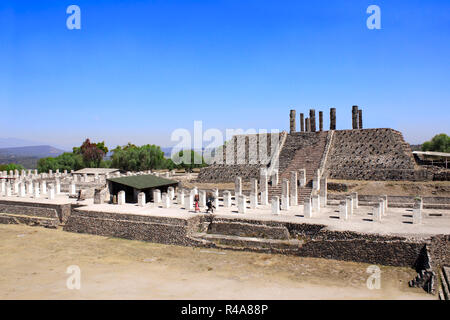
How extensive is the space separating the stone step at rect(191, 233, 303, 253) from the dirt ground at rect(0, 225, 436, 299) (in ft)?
1.20

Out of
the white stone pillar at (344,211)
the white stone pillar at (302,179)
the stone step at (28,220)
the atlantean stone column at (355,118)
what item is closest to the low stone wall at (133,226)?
the stone step at (28,220)

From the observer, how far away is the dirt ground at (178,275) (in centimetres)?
1182

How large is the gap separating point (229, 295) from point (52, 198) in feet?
63.2

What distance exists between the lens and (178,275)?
13758mm

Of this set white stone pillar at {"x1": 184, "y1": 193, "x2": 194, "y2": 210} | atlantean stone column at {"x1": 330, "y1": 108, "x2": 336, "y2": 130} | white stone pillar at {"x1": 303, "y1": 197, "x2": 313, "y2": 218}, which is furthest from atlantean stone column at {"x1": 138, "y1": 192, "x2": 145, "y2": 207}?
atlantean stone column at {"x1": 330, "y1": 108, "x2": 336, "y2": 130}

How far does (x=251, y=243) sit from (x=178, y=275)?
158 inches

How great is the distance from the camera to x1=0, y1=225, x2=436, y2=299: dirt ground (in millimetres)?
11820

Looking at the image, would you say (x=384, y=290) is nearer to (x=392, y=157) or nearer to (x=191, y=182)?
(x=392, y=157)

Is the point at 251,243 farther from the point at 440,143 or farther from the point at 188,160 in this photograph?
the point at 440,143

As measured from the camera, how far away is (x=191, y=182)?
32.5 m

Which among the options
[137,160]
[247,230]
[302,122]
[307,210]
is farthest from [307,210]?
[137,160]

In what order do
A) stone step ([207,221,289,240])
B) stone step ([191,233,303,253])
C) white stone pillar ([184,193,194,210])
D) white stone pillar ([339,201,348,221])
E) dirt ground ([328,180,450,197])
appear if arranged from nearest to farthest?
stone step ([191,233,303,253]) → stone step ([207,221,289,240]) → white stone pillar ([339,201,348,221]) → white stone pillar ([184,193,194,210]) → dirt ground ([328,180,450,197])

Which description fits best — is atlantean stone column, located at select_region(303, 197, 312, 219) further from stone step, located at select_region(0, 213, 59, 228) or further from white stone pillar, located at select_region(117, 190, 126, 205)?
stone step, located at select_region(0, 213, 59, 228)
